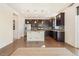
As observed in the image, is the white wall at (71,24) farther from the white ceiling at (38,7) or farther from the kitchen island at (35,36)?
the kitchen island at (35,36)

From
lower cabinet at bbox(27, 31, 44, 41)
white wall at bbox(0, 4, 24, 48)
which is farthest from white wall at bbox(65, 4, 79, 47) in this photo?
white wall at bbox(0, 4, 24, 48)

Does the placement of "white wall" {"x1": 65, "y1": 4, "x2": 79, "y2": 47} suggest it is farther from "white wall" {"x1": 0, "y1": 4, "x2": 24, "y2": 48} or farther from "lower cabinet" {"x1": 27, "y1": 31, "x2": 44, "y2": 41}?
Answer: "white wall" {"x1": 0, "y1": 4, "x2": 24, "y2": 48}

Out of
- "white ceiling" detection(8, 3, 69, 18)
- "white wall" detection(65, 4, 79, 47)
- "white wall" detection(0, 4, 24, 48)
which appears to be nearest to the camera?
"white wall" detection(0, 4, 24, 48)

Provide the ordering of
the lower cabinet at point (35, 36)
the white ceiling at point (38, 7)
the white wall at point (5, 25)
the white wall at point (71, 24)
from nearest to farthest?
1. the white wall at point (5, 25)
2. the white wall at point (71, 24)
3. the white ceiling at point (38, 7)
4. the lower cabinet at point (35, 36)

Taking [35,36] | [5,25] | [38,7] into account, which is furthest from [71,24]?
[35,36]

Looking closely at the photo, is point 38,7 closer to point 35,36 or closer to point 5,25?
point 5,25

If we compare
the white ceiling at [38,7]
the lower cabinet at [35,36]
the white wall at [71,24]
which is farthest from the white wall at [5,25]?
the white wall at [71,24]

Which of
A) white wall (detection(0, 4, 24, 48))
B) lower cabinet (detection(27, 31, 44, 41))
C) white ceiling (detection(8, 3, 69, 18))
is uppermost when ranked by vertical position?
white ceiling (detection(8, 3, 69, 18))


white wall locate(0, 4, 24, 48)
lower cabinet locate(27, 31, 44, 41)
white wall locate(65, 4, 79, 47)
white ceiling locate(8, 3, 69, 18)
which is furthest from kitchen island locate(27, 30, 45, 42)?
white wall locate(65, 4, 79, 47)

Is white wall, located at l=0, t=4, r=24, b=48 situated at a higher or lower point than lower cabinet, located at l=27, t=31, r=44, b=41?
higher

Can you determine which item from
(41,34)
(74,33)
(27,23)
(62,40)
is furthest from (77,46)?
(27,23)

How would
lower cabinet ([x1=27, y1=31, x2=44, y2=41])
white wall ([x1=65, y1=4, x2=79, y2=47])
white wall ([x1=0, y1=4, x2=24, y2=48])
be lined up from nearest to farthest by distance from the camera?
white wall ([x1=0, y1=4, x2=24, y2=48]), white wall ([x1=65, y1=4, x2=79, y2=47]), lower cabinet ([x1=27, y1=31, x2=44, y2=41])

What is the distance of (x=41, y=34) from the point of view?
1259cm

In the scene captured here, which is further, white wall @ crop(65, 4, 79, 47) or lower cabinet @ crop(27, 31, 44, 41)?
lower cabinet @ crop(27, 31, 44, 41)
